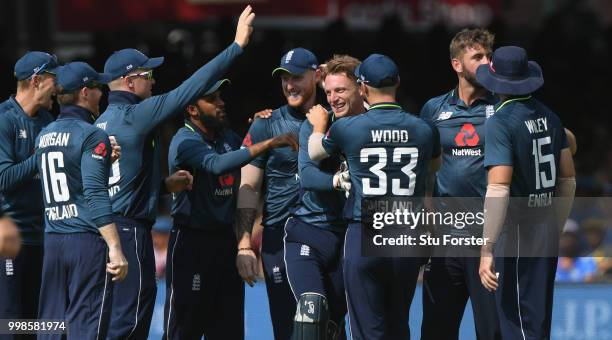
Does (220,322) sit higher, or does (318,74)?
(318,74)

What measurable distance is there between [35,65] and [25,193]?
36.4 inches

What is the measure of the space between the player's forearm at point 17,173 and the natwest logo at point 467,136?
290 cm

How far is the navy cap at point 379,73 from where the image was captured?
7.81 metres

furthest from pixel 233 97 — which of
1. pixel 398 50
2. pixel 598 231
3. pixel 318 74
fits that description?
pixel 318 74

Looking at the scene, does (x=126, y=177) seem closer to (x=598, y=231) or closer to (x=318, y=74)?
(x=318, y=74)

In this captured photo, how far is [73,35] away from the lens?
17.8 m

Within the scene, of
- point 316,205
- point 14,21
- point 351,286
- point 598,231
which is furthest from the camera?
point 14,21

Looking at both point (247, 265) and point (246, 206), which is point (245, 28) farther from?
point (247, 265)

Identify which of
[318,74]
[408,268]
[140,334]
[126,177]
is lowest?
[140,334]

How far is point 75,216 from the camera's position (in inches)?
313

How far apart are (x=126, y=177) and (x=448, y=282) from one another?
2302 mm

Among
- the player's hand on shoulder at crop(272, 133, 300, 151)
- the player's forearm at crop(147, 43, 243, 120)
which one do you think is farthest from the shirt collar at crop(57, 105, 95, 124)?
the player's hand on shoulder at crop(272, 133, 300, 151)

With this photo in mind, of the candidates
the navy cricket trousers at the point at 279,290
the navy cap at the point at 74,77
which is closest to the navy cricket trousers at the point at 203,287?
the navy cricket trousers at the point at 279,290

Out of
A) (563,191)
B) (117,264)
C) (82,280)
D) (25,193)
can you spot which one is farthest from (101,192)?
(563,191)
